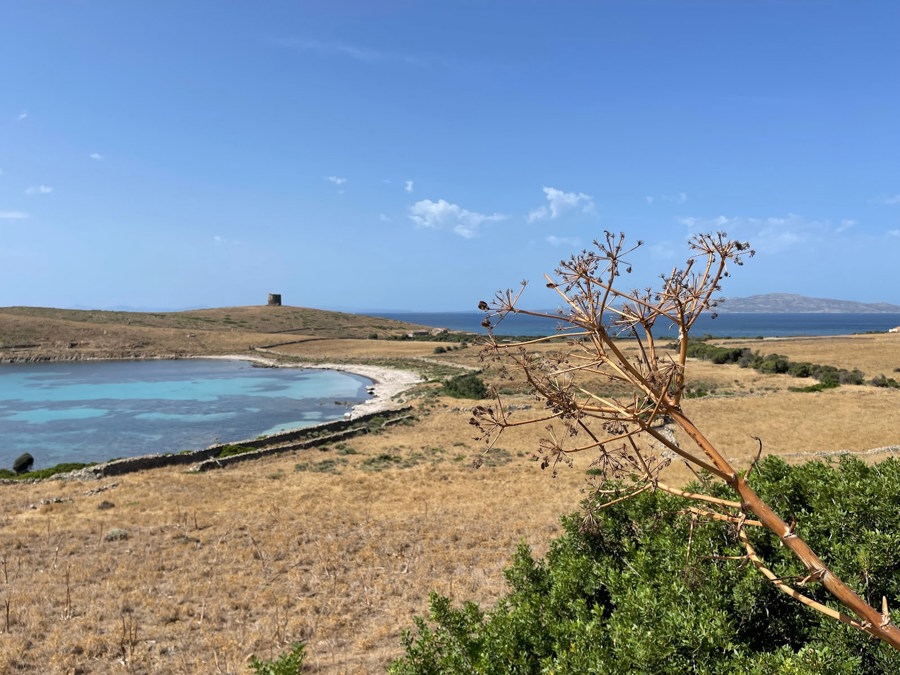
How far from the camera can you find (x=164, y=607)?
36.0ft

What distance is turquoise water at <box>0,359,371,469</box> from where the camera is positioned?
1460 inches

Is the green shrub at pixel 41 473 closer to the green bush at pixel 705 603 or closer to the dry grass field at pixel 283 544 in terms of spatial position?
the dry grass field at pixel 283 544

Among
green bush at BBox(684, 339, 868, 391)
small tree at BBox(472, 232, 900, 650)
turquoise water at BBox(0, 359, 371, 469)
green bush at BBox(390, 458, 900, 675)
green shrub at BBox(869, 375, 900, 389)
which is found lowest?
turquoise water at BBox(0, 359, 371, 469)

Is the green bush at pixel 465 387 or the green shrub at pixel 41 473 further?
the green bush at pixel 465 387

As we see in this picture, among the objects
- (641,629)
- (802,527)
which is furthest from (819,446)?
(641,629)

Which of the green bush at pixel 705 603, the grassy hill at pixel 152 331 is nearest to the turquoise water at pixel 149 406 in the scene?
the grassy hill at pixel 152 331

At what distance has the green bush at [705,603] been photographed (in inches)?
164

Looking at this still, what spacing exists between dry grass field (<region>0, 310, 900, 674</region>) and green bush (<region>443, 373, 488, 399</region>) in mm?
15482

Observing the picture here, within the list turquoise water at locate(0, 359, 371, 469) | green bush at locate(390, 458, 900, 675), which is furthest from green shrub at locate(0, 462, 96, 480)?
green bush at locate(390, 458, 900, 675)

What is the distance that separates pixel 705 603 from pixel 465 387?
4686 centimetres

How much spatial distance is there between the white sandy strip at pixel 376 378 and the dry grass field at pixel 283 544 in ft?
44.4

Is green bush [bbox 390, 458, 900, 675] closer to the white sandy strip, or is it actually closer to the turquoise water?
the turquoise water

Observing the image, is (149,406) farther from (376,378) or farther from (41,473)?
(376,378)

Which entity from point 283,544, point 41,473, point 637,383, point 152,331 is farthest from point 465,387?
point 152,331
